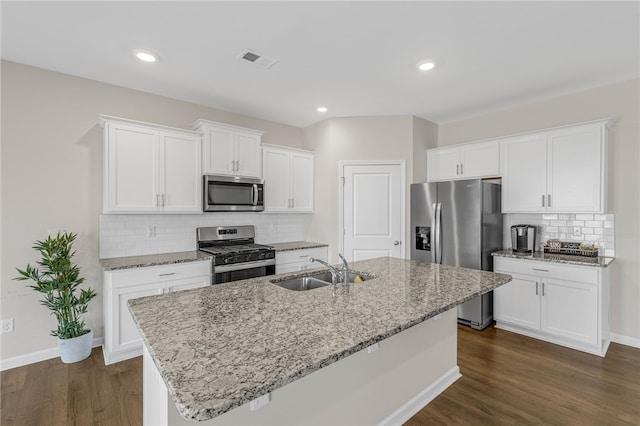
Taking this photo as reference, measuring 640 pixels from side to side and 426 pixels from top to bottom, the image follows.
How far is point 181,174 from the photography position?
135 inches

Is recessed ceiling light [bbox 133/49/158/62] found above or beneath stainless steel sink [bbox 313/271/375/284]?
above

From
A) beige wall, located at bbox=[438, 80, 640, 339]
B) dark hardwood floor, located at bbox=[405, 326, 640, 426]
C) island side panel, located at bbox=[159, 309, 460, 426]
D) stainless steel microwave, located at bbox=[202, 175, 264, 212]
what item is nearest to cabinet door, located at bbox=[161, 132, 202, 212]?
stainless steel microwave, located at bbox=[202, 175, 264, 212]

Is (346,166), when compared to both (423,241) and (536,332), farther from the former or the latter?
(536,332)

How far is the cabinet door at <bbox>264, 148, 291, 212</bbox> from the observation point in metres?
4.17

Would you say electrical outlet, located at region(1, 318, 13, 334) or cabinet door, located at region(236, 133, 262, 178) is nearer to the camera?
electrical outlet, located at region(1, 318, 13, 334)

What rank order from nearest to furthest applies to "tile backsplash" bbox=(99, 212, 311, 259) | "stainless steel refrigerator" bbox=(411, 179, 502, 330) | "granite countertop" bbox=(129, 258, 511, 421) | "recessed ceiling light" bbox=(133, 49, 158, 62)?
1. "granite countertop" bbox=(129, 258, 511, 421)
2. "recessed ceiling light" bbox=(133, 49, 158, 62)
3. "tile backsplash" bbox=(99, 212, 311, 259)
4. "stainless steel refrigerator" bbox=(411, 179, 502, 330)

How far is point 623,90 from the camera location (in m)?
3.23

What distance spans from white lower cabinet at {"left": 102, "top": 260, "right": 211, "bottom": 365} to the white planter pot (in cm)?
16

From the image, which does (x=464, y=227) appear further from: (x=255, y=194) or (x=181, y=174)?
(x=181, y=174)

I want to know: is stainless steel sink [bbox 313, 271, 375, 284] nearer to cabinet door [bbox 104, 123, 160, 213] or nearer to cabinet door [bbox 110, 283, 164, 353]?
cabinet door [bbox 110, 283, 164, 353]

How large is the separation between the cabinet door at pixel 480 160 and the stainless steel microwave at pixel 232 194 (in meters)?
2.65

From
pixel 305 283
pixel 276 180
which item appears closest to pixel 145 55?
pixel 276 180

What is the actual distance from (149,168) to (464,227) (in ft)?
11.5

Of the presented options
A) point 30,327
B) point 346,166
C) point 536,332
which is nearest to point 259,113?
point 346,166
